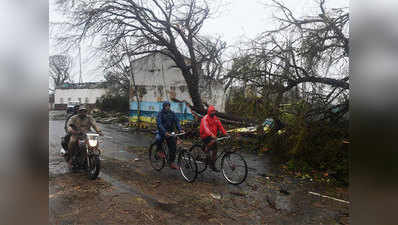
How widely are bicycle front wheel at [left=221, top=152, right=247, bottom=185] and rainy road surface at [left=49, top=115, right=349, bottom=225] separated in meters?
0.13

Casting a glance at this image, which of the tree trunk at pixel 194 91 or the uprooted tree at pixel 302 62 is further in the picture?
the tree trunk at pixel 194 91

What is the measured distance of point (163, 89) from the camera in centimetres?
434

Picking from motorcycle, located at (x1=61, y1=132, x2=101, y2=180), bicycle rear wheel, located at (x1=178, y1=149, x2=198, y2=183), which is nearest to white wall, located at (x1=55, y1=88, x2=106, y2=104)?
motorcycle, located at (x1=61, y1=132, x2=101, y2=180)

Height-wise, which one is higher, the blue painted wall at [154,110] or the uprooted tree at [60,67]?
the uprooted tree at [60,67]

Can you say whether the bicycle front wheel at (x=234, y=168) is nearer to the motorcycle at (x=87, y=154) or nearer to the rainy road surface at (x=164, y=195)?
the rainy road surface at (x=164, y=195)

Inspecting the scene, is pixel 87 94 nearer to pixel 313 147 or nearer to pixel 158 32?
pixel 158 32

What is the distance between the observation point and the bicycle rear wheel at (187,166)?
14.1 ft

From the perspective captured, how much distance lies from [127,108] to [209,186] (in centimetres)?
202

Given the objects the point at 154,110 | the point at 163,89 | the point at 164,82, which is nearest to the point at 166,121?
the point at 154,110

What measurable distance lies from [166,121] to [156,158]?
81 centimetres

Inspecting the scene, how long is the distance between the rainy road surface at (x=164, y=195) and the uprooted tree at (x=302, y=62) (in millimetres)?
1328

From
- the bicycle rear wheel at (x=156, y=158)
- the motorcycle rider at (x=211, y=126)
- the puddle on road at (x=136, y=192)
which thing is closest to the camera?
the puddle on road at (x=136, y=192)

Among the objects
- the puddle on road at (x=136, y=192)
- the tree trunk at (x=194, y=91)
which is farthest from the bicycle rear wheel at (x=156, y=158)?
the tree trunk at (x=194, y=91)
